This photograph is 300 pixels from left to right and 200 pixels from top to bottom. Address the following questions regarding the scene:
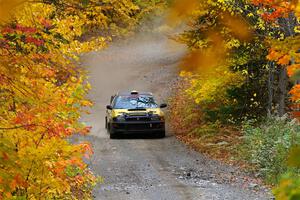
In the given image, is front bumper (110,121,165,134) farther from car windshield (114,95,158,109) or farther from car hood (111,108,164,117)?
car windshield (114,95,158,109)

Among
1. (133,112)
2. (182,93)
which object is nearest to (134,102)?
(133,112)

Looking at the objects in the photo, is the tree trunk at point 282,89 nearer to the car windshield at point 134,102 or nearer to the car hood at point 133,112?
the car hood at point 133,112

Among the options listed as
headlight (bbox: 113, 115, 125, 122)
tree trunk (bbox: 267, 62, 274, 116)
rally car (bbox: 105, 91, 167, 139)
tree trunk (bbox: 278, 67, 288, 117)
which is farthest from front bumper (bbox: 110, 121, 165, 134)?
tree trunk (bbox: 278, 67, 288, 117)

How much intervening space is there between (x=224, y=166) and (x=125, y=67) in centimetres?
2525

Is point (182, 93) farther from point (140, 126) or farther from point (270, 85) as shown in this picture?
point (270, 85)

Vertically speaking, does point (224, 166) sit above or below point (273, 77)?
below

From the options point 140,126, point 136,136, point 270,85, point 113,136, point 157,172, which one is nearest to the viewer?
point 157,172

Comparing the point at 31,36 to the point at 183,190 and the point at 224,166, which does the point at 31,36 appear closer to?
the point at 183,190

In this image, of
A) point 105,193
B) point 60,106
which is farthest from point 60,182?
point 105,193

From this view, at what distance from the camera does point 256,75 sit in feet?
65.3

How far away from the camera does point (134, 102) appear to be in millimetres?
20703

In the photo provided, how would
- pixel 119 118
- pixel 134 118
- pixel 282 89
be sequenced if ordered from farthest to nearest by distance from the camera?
pixel 134 118 → pixel 119 118 → pixel 282 89

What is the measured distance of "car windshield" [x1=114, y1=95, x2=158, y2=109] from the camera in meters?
20.4

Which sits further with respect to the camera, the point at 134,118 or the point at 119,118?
the point at 134,118
